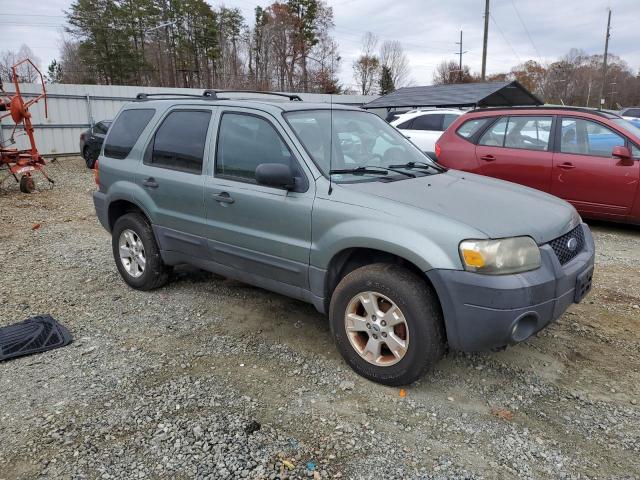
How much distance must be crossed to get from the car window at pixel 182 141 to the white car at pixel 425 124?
7703 mm

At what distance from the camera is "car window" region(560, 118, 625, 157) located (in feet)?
21.5

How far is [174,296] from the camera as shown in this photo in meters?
4.73

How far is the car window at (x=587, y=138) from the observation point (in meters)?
6.54

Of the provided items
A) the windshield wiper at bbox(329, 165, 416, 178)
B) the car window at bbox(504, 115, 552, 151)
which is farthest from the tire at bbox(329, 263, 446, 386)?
the car window at bbox(504, 115, 552, 151)

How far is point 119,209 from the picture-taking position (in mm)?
5020

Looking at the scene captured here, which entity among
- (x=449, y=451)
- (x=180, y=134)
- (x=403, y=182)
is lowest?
(x=449, y=451)

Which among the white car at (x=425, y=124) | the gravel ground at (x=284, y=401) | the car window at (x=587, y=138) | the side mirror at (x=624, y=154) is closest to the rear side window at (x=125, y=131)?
the gravel ground at (x=284, y=401)

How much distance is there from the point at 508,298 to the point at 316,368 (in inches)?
55.6

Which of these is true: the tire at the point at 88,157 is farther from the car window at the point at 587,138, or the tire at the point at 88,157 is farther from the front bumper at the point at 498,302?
the front bumper at the point at 498,302

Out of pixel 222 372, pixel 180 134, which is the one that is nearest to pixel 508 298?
pixel 222 372

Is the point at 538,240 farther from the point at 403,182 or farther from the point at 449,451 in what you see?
the point at 449,451

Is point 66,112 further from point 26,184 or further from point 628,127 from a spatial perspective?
point 628,127

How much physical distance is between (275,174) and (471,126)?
5.26 metres

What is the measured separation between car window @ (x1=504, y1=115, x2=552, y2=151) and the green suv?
3567 millimetres
